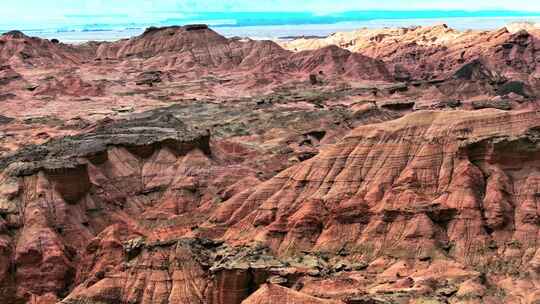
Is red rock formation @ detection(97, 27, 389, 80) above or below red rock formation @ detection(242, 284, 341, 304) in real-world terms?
below

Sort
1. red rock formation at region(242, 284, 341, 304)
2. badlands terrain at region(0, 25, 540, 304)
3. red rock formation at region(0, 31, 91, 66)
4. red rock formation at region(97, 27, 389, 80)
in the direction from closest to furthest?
red rock formation at region(242, 284, 341, 304)
badlands terrain at region(0, 25, 540, 304)
red rock formation at region(97, 27, 389, 80)
red rock formation at region(0, 31, 91, 66)

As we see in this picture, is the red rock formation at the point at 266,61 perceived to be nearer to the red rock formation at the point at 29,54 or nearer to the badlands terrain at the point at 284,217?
the red rock formation at the point at 29,54

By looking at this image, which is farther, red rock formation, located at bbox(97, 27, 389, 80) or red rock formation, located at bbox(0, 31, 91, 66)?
red rock formation, located at bbox(0, 31, 91, 66)

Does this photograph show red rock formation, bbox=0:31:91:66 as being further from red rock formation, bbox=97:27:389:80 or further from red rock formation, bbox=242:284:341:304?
red rock formation, bbox=242:284:341:304

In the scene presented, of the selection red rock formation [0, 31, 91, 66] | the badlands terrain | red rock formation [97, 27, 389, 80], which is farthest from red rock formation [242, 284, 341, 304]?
red rock formation [0, 31, 91, 66]

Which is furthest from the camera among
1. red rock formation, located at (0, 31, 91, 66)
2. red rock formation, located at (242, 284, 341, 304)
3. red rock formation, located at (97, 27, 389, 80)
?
red rock formation, located at (0, 31, 91, 66)

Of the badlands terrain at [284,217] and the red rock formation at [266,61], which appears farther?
the red rock formation at [266,61]

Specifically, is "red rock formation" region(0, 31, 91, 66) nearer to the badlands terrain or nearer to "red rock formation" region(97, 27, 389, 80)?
"red rock formation" region(97, 27, 389, 80)

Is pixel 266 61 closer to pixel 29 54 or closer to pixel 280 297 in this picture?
pixel 29 54

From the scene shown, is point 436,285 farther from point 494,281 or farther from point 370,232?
point 370,232

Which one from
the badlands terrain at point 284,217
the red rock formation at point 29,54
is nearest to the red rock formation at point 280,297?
the badlands terrain at point 284,217

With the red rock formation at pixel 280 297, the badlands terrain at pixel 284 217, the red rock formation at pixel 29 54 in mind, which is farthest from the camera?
the red rock formation at pixel 29 54
